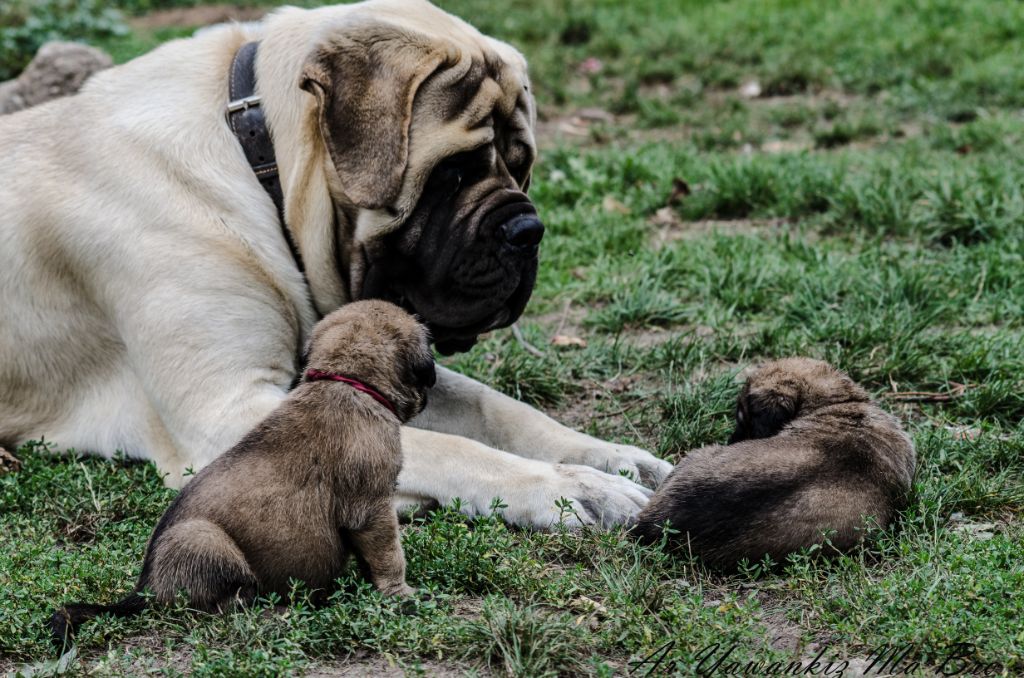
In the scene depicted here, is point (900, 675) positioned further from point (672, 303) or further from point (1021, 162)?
point (1021, 162)

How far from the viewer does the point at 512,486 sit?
11.8ft

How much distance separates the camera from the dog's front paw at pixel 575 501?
351 cm

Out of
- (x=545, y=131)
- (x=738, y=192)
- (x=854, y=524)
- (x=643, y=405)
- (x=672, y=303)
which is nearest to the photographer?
(x=854, y=524)

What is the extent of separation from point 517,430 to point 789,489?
123 centimetres

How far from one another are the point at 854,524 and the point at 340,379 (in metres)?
1.41

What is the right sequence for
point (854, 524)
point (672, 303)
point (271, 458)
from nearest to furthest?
point (271, 458) → point (854, 524) → point (672, 303)

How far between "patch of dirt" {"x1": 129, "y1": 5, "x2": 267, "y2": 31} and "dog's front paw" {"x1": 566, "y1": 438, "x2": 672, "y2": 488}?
27.1 feet

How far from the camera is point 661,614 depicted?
2.91 m

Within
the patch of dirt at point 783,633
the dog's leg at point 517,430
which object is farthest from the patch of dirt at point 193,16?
the patch of dirt at point 783,633

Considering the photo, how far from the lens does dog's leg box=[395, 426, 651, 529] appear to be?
3541 millimetres

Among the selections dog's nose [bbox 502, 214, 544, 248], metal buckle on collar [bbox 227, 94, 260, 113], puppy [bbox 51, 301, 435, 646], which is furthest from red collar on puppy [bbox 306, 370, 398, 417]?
metal buckle on collar [bbox 227, 94, 260, 113]

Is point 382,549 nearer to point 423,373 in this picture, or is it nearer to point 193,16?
point 423,373

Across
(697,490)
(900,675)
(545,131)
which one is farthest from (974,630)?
(545,131)

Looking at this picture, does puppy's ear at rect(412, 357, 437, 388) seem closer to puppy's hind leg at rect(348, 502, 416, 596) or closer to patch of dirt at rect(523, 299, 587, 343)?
puppy's hind leg at rect(348, 502, 416, 596)
